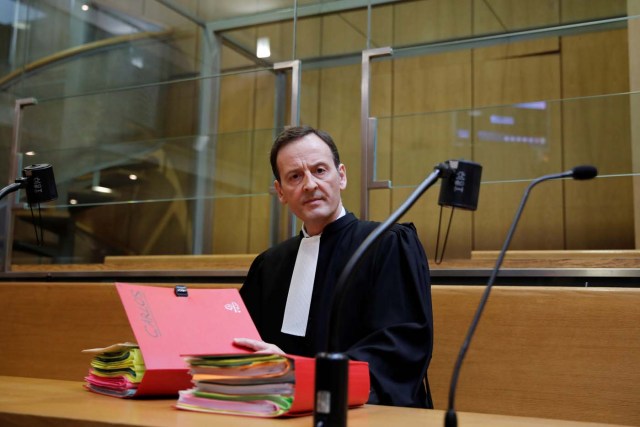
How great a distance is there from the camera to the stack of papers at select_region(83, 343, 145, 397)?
69.0 inches

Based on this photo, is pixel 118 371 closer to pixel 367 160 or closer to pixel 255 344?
pixel 255 344

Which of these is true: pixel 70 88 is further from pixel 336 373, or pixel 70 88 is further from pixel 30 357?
pixel 336 373

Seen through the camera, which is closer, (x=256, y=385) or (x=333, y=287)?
(x=256, y=385)

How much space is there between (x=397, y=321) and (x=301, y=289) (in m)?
0.50

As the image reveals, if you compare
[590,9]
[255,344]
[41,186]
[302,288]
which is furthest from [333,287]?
[590,9]

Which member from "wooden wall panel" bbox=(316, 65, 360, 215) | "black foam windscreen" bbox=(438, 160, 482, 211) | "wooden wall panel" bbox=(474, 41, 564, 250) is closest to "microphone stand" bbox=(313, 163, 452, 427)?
"black foam windscreen" bbox=(438, 160, 482, 211)

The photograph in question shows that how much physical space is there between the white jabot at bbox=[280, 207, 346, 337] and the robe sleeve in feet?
0.84

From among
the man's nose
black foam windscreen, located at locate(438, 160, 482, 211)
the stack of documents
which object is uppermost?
the man's nose

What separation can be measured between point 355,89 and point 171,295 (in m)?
5.04

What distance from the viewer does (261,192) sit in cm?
383

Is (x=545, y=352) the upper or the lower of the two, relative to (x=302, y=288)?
lower

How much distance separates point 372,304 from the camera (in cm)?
219

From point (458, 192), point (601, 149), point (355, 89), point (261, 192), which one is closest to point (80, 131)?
point (261, 192)

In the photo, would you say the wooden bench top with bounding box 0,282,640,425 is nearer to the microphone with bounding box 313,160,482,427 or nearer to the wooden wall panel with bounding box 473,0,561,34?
the microphone with bounding box 313,160,482,427
